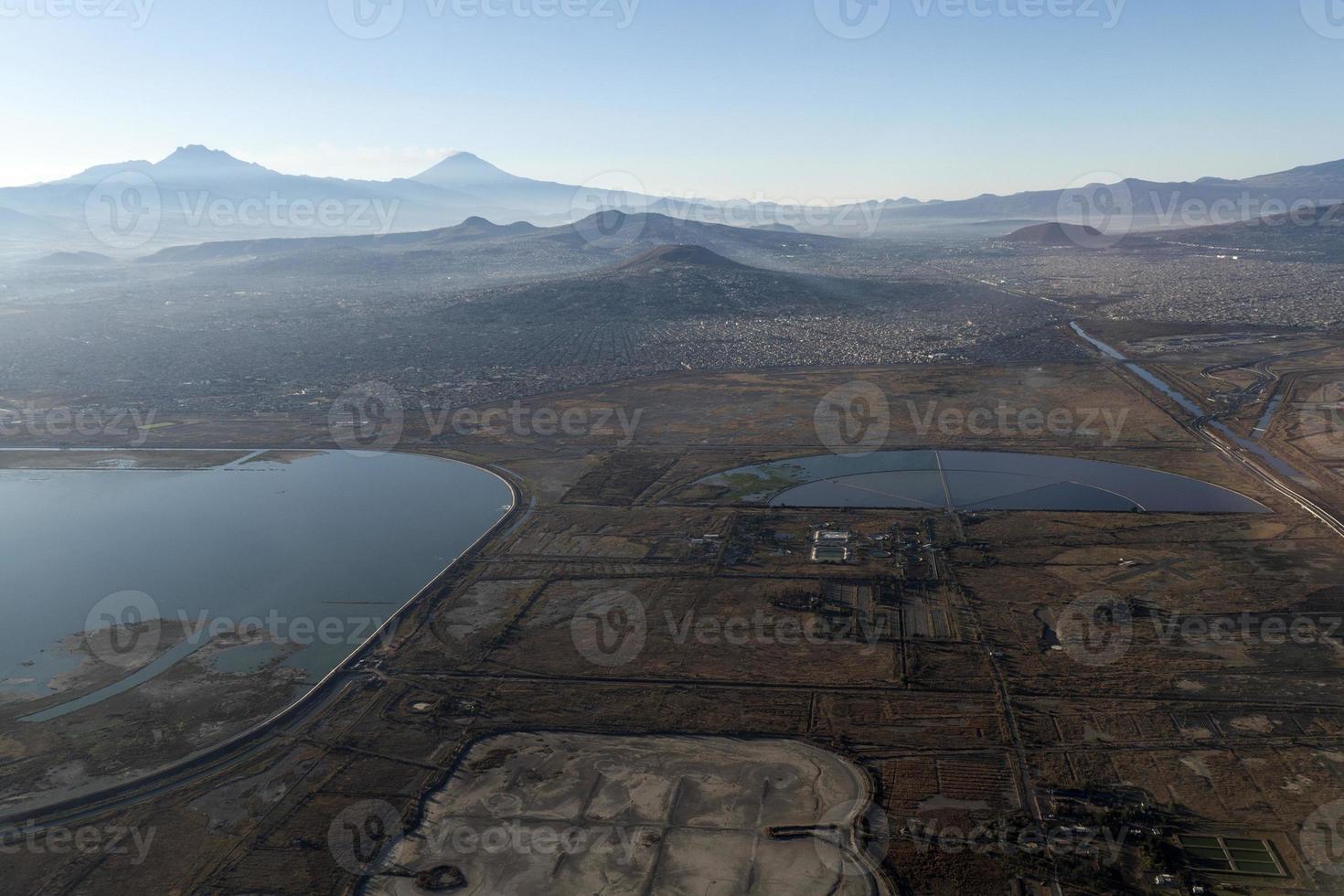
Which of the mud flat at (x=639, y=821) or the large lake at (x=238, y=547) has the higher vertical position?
the large lake at (x=238, y=547)

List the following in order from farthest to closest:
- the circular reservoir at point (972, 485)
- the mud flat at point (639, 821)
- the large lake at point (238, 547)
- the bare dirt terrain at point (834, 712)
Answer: the circular reservoir at point (972, 485) < the large lake at point (238, 547) < the bare dirt terrain at point (834, 712) < the mud flat at point (639, 821)

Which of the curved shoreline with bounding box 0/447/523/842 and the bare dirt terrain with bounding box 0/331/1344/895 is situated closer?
the bare dirt terrain with bounding box 0/331/1344/895

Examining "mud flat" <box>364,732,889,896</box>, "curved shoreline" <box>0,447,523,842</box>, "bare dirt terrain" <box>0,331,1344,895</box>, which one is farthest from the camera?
"curved shoreline" <box>0,447,523,842</box>

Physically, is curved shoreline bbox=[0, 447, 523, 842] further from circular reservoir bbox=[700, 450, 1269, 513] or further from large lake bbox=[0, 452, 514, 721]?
circular reservoir bbox=[700, 450, 1269, 513]

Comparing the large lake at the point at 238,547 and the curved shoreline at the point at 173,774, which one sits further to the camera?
the large lake at the point at 238,547

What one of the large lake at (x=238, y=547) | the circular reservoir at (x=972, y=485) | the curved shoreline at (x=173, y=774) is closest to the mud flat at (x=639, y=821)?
the curved shoreline at (x=173, y=774)

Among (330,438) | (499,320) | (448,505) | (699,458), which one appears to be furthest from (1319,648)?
(499,320)

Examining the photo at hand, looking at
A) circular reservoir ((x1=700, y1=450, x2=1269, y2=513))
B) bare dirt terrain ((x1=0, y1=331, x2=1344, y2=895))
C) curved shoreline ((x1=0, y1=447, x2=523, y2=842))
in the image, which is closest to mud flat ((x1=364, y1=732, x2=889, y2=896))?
bare dirt terrain ((x1=0, y1=331, x2=1344, y2=895))

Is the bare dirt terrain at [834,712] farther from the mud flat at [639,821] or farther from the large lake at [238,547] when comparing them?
the large lake at [238,547]
